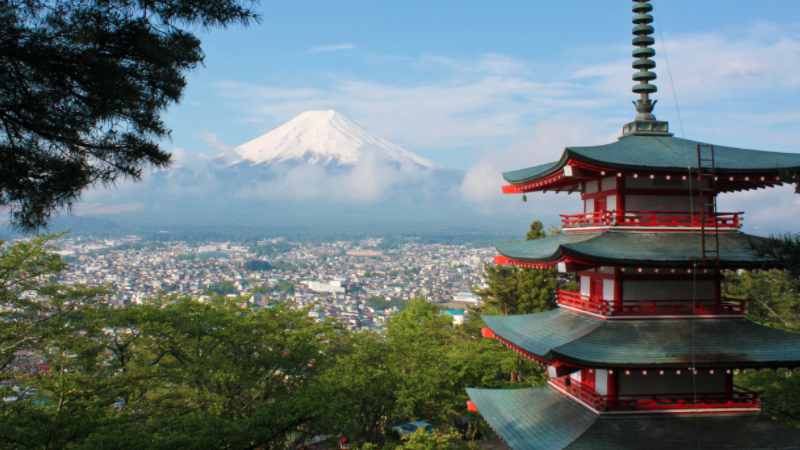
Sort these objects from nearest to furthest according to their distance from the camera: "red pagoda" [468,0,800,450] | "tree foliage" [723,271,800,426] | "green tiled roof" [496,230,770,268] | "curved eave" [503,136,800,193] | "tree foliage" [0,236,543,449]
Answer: "red pagoda" [468,0,800,450], "green tiled roof" [496,230,770,268], "curved eave" [503,136,800,193], "tree foliage" [0,236,543,449], "tree foliage" [723,271,800,426]

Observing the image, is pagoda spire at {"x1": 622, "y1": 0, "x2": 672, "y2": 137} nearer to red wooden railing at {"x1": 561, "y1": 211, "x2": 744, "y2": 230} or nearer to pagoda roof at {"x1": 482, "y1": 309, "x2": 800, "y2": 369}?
red wooden railing at {"x1": 561, "y1": 211, "x2": 744, "y2": 230}

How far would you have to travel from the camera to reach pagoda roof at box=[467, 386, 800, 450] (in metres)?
7.62

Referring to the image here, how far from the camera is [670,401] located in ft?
27.3

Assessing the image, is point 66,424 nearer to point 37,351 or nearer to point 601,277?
point 37,351

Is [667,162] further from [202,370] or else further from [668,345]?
[202,370]

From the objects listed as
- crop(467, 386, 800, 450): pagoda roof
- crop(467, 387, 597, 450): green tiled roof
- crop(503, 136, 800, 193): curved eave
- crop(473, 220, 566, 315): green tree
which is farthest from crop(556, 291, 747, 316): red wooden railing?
crop(473, 220, 566, 315): green tree

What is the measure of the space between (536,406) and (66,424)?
779cm

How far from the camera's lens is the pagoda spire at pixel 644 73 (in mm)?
10172

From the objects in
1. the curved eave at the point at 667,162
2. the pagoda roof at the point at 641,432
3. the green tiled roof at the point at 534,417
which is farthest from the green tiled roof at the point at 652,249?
the green tiled roof at the point at 534,417

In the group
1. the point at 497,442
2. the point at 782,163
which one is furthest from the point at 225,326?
the point at 782,163

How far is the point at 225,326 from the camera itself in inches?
599

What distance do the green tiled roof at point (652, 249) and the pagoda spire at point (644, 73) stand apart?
103 inches

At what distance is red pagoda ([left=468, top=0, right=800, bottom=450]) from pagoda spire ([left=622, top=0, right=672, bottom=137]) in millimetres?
609

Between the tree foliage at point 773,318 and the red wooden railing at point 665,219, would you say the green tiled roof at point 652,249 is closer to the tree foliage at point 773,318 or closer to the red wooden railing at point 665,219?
the red wooden railing at point 665,219
